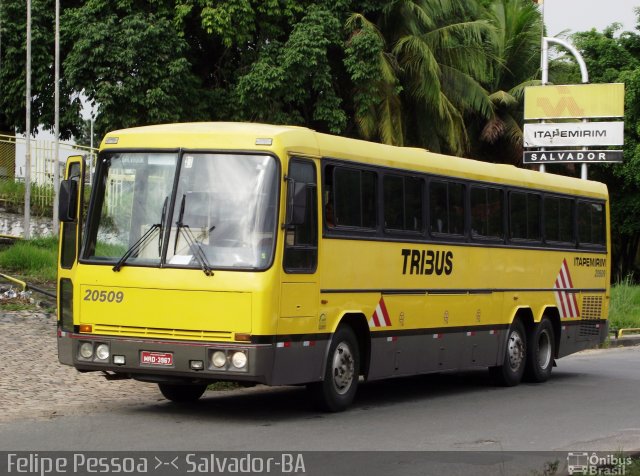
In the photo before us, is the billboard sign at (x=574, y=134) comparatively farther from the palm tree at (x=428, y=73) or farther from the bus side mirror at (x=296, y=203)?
the bus side mirror at (x=296, y=203)

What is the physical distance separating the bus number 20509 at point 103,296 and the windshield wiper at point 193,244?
2.37 feet

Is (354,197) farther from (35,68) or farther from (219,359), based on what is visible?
(35,68)

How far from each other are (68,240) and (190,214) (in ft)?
4.97

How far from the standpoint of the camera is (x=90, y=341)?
12.4 meters

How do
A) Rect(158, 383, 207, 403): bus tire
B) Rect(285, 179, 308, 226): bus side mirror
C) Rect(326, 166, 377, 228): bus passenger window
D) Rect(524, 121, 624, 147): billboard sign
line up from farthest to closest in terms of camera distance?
Rect(524, 121, 624, 147): billboard sign < Rect(158, 383, 207, 403): bus tire < Rect(326, 166, 377, 228): bus passenger window < Rect(285, 179, 308, 226): bus side mirror

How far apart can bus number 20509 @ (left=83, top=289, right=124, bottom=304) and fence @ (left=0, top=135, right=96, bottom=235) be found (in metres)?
17.7

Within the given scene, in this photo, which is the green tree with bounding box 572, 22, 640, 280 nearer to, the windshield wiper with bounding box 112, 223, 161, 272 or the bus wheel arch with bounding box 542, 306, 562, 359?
the bus wheel arch with bounding box 542, 306, 562, 359

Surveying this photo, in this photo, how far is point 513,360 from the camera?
17.7 meters

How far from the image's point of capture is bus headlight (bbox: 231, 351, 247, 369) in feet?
38.6

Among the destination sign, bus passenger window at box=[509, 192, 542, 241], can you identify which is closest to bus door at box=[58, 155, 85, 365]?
bus passenger window at box=[509, 192, 542, 241]

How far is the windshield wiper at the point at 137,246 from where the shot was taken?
12.3 meters

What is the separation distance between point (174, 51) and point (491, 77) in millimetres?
13948

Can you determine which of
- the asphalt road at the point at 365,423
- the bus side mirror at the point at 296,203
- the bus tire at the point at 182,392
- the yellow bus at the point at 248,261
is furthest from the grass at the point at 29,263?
the bus side mirror at the point at 296,203

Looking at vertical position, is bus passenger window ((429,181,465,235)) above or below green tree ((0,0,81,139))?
below
